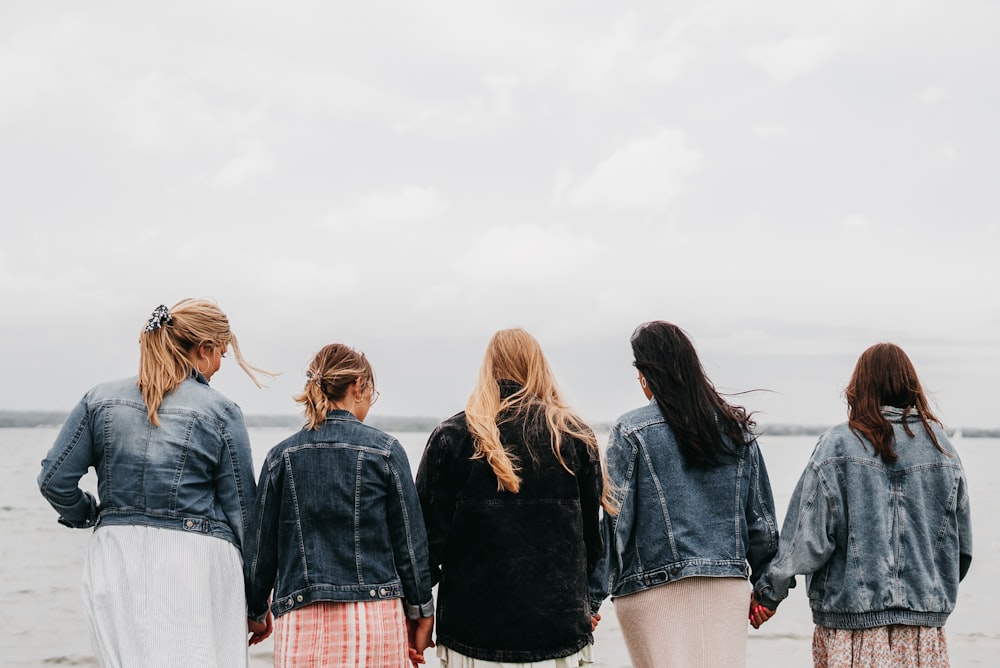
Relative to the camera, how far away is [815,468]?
151 inches

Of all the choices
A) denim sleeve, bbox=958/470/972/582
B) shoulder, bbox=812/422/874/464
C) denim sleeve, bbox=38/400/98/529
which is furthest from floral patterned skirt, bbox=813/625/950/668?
denim sleeve, bbox=38/400/98/529

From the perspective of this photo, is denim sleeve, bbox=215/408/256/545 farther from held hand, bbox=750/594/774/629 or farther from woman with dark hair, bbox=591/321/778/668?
held hand, bbox=750/594/774/629

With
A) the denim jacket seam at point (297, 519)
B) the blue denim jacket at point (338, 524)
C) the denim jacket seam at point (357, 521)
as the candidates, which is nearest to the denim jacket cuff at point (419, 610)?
the blue denim jacket at point (338, 524)

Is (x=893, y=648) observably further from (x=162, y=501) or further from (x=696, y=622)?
(x=162, y=501)

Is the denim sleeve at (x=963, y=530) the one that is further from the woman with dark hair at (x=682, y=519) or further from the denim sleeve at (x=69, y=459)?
the denim sleeve at (x=69, y=459)

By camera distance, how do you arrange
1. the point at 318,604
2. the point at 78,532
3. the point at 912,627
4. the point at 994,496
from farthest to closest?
1. the point at 994,496
2. the point at 78,532
3. the point at 912,627
4. the point at 318,604

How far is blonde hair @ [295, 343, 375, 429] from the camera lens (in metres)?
3.62

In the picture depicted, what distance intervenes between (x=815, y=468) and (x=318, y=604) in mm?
1922

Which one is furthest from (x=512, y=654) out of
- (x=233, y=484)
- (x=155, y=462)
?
(x=155, y=462)

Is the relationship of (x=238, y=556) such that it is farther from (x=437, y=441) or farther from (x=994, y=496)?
(x=994, y=496)

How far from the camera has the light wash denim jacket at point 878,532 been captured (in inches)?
148

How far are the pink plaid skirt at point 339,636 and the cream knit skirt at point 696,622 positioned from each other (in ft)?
3.09

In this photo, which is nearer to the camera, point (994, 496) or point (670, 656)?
point (670, 656)

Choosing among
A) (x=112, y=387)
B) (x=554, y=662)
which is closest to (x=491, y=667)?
(x=554, y=662)
